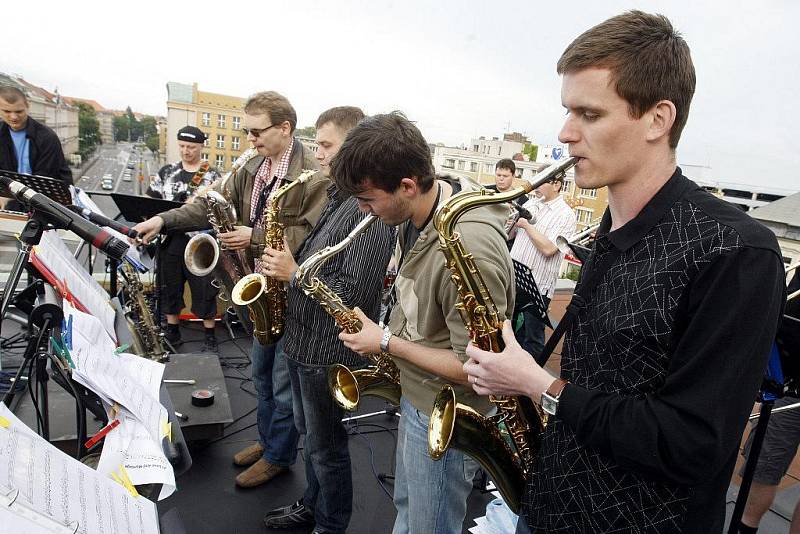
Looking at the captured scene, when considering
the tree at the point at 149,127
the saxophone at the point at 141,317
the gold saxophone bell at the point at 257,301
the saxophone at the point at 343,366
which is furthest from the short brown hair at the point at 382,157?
the tree at the point at 149,127

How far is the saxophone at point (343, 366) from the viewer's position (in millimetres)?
2320

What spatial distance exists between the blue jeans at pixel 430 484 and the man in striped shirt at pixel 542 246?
319 centimetres

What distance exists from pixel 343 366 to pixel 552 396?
1.40 m

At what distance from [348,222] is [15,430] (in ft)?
5.39

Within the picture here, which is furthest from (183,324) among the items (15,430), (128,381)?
(15,430)

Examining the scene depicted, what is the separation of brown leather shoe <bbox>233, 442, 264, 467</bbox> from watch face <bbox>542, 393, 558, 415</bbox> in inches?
108

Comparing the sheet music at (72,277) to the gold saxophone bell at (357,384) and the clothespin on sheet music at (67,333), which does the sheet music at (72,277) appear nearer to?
the clothespin on sheet music at (67,333)

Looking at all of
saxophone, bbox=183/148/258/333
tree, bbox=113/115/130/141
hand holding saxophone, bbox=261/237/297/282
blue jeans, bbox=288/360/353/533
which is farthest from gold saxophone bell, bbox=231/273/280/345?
tree, bbox=113/115/130/141

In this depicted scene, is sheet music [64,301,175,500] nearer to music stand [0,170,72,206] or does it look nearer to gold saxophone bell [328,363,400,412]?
gold saxophone bell [328,363,400,412]

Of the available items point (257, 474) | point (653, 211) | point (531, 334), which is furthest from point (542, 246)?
point (653, 211)

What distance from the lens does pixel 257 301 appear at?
9.70 ft

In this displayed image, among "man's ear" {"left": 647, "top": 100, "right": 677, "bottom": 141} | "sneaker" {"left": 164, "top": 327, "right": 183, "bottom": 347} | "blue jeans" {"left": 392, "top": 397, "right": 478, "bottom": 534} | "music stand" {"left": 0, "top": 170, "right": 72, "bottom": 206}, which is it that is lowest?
"sneaker" {"left": 164, "top": 327, "right": 183, "bottom": 347}

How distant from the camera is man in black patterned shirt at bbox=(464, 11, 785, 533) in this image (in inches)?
41.0

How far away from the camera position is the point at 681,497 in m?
1.19
